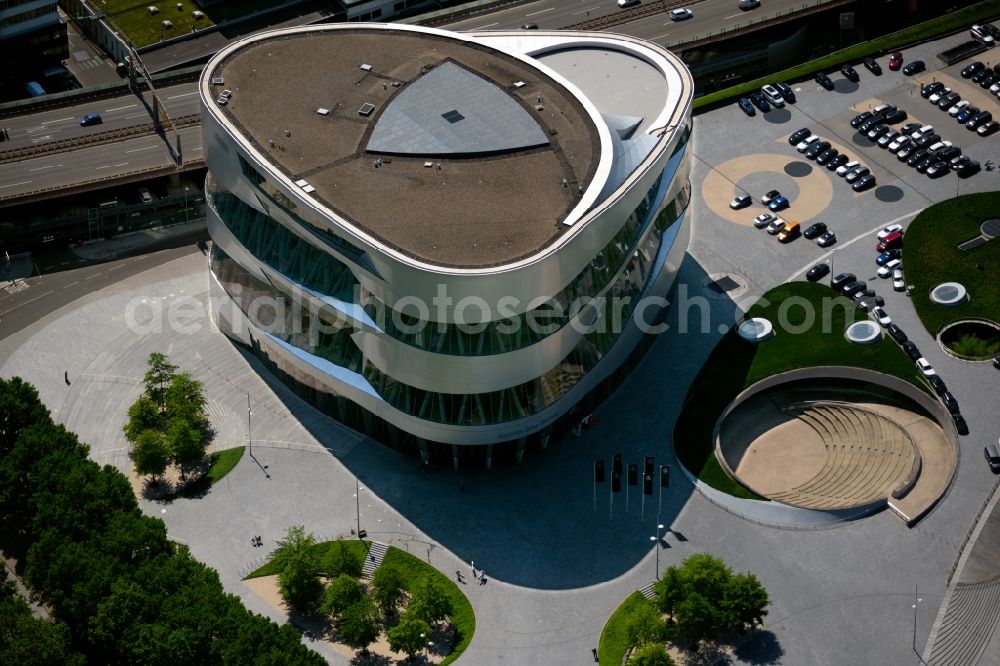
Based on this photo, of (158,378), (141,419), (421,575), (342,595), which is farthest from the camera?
(158,378)

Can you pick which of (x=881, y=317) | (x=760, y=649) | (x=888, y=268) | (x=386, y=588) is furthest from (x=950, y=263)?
(x=386, y=588)

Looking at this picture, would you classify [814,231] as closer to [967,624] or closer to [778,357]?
[778,357]

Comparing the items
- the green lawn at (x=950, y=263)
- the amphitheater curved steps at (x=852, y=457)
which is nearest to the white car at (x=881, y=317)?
the green lawn at (x=950, y=263)

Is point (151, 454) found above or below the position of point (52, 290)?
above

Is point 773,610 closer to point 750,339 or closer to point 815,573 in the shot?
point 815,573

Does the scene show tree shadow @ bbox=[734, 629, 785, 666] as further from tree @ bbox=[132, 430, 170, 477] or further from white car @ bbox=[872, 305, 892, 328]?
tree @ bbox=[132, 430, 170, 477]

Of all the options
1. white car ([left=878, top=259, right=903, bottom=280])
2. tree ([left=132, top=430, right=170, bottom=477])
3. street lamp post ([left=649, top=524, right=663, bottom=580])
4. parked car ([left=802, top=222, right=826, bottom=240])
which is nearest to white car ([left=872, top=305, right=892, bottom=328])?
white car ([left=878, top=259, right=903, bottom=280])

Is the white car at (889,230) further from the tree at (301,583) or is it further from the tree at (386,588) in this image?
the tree at (301,583)
